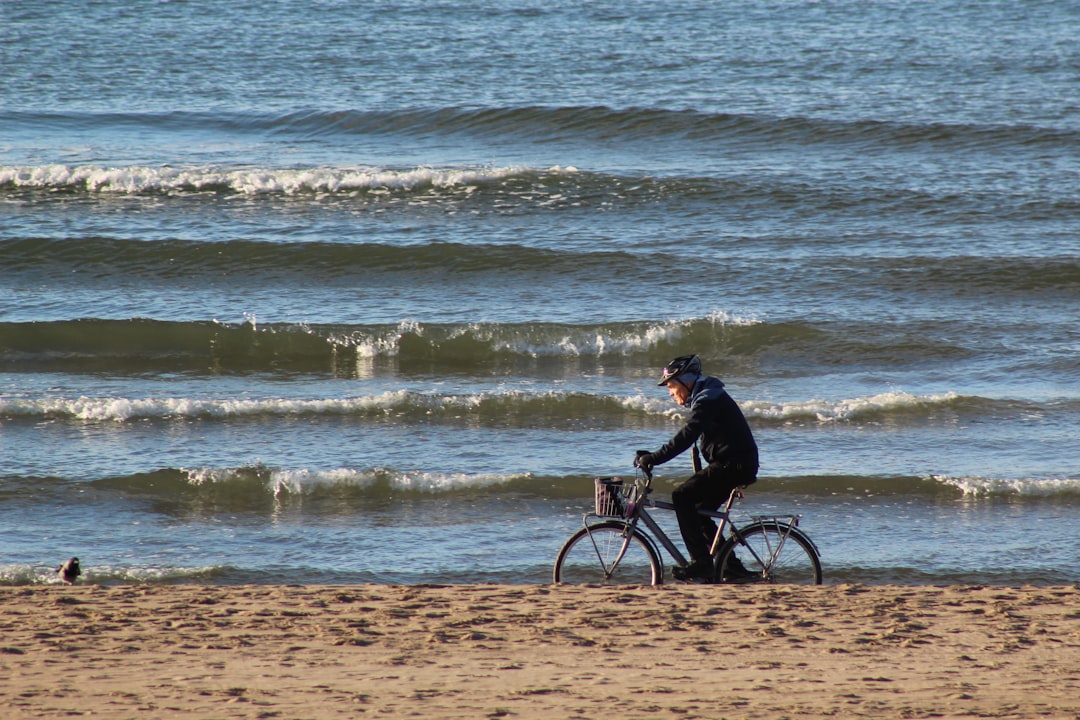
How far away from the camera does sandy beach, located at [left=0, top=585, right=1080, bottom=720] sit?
5.27 metres

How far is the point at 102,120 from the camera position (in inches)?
901

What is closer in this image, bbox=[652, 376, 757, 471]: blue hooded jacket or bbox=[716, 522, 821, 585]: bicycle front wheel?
bbox=[652, 376, 757, 471]: blue hooded jacket

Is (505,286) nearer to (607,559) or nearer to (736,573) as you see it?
(607,559)

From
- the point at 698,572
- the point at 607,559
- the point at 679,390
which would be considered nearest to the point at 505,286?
the point at 607,559

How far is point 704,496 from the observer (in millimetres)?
7117

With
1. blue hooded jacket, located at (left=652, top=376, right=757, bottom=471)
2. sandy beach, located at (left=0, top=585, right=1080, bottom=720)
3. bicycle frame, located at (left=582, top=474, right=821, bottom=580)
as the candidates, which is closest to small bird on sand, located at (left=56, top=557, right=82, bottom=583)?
sandy beach, located at (left=0, top=585, right=1080, bottom=720)

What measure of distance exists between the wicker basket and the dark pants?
1.12 ft

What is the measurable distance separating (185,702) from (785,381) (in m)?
8.34

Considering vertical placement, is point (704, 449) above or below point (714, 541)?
above

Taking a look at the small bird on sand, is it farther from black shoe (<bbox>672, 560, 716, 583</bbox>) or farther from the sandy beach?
black shoe (<bbox>672, 560, 716, 583</bbox>)

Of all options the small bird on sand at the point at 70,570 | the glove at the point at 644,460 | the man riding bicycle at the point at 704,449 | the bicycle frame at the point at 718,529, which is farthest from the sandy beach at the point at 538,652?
the glove at the point at 644,460

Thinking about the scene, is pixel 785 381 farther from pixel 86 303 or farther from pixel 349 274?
pixel 86 303

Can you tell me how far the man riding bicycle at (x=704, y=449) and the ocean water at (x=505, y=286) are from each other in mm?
1236

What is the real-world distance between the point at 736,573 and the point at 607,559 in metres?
0.84
